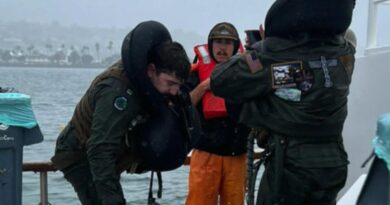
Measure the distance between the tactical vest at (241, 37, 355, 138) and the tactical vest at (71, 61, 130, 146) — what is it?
0.73 metres

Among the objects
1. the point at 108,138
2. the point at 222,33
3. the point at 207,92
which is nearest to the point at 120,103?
the point at 108,138

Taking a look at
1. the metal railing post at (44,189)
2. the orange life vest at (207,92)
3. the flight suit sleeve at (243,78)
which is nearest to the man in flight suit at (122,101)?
the flight suit sleeve at (243,78)

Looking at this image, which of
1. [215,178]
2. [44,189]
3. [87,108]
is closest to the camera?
[87,108]

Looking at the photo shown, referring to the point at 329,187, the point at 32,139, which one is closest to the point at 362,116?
the point at 329,187

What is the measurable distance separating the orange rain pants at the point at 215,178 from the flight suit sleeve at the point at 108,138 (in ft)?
5.79

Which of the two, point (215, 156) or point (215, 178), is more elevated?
point (215, 156)

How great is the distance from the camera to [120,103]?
3.39 meters

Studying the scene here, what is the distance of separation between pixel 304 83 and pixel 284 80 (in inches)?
4.0

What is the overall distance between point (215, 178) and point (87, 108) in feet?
5.76

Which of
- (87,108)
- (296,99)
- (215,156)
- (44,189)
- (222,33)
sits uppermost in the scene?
(222,33)

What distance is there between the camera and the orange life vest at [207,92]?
5.07 meters

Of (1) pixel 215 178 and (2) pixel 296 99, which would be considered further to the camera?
(1) pixel 215 178

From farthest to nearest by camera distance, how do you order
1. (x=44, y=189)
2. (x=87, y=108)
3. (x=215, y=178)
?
1. (x=44, y=189)
2. (x=215, y=178)
3. (x=87, y=108)

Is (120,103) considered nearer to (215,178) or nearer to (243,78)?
(243,78)
